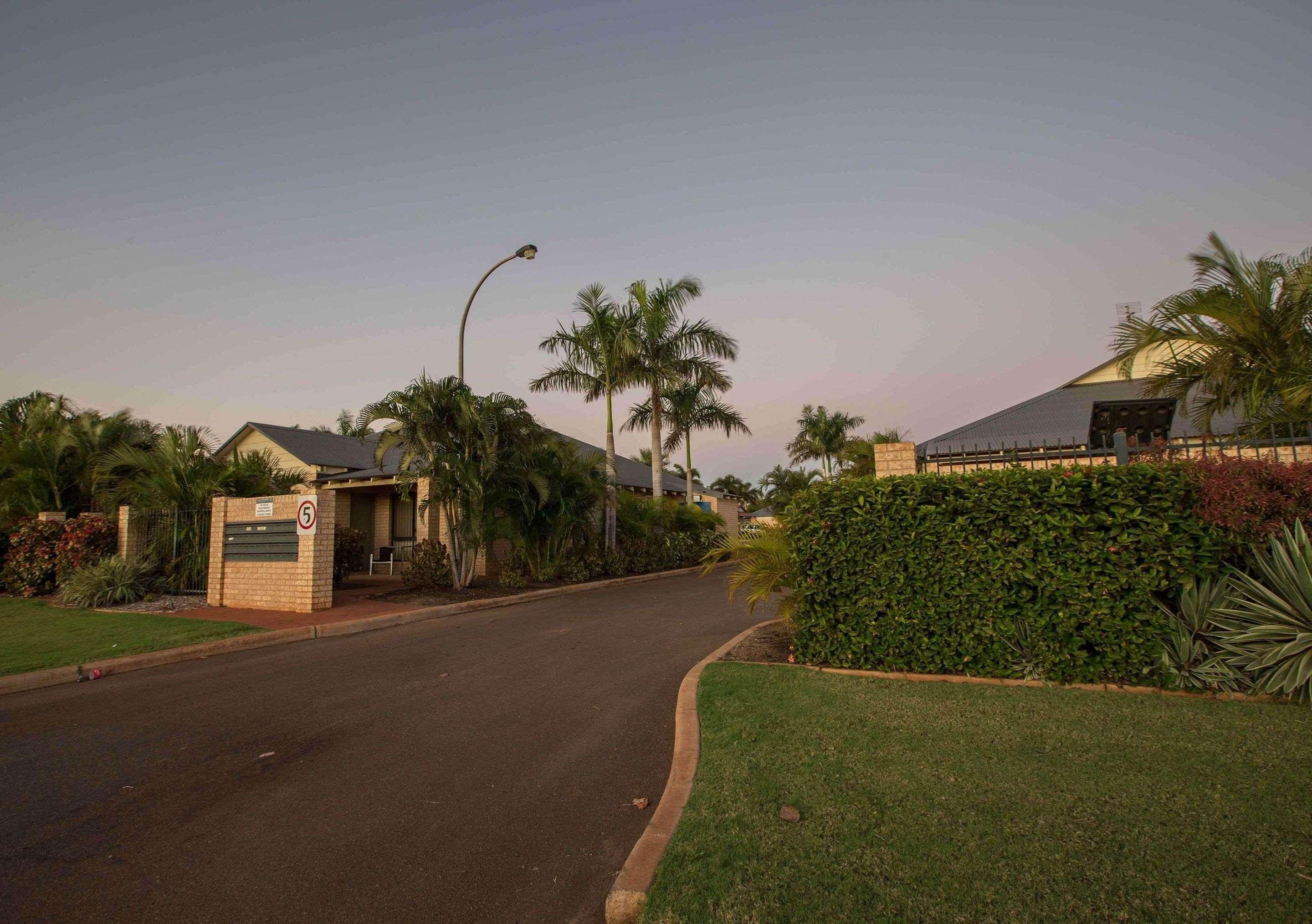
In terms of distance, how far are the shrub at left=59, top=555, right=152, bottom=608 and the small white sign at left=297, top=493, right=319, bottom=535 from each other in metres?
4.44

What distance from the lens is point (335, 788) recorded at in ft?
14.7

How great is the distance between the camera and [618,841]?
3.68m

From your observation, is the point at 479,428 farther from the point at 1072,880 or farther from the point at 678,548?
the point at 1072,880

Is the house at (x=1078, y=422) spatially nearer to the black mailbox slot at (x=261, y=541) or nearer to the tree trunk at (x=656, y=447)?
the tree trunk at (x=656, y=447)

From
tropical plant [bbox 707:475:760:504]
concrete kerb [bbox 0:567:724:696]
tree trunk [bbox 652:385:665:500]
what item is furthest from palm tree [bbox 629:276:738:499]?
tropical plant [bbox 707:475:760:504]

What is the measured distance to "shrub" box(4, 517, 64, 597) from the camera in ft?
50.4

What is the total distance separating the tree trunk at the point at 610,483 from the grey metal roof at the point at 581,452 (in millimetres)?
281

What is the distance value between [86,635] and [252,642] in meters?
2.51

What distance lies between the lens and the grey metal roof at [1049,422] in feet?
54.3

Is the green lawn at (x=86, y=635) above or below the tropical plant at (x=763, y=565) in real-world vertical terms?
below

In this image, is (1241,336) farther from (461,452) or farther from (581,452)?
(581,452)

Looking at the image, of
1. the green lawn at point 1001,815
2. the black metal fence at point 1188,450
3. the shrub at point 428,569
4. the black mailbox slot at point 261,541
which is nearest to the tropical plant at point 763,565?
the black metal fence at point 1188,450

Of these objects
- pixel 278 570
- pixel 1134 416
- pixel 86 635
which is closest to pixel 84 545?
pixel 278 570

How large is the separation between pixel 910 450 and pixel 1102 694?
9.35ft
